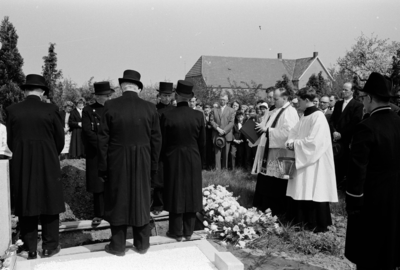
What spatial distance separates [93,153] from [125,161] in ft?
5.20

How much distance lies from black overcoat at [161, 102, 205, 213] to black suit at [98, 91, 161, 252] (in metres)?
0.70

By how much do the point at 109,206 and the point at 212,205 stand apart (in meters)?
2.09

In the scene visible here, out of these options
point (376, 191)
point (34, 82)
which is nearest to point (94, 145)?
point (34, 82)

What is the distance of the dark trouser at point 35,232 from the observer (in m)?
4.75

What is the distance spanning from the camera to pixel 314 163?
20.4ft

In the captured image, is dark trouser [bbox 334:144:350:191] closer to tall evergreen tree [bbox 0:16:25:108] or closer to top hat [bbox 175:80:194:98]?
top hat [bbox 175:80:194:98]

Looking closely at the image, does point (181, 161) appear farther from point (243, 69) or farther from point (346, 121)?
point (243, 69)

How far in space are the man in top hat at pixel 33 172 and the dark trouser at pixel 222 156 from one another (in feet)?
21.8

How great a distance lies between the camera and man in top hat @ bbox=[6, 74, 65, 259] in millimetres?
4734

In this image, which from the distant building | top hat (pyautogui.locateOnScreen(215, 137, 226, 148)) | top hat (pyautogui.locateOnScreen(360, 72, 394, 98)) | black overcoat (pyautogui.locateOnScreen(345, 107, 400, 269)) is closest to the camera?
black overcoat (pyautogui.locateOnScreen(345, 107, 400, 269))

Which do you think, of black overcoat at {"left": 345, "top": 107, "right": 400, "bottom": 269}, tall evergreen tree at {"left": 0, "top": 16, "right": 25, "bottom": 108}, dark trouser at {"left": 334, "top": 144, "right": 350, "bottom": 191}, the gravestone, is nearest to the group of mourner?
black overcoat at {"left": 345, "top": 107, "right": 400, "bottom": 269}

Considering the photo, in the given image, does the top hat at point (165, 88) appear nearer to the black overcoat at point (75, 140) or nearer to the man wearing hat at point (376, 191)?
the man wearing hat at point (376, 191)

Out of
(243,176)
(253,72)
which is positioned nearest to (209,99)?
(243,176)

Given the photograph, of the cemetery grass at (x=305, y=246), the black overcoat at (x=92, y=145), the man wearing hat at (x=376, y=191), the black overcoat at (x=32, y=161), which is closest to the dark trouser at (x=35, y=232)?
the black overcoat at (x=32, y=161)
